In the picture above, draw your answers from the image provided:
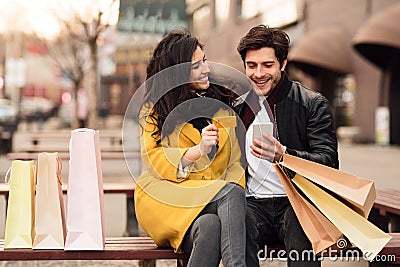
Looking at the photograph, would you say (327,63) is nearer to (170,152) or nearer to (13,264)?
(13,264)

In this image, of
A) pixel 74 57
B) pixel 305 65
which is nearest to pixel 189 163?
pixel 305 65

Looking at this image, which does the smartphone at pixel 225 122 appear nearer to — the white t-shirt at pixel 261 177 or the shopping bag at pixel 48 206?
the white t-shirt at pixel 261 177

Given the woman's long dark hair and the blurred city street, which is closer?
the woman's long dark hair

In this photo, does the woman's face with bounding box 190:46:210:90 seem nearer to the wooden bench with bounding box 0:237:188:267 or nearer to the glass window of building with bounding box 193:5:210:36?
the wooden bench with bounding box 0:237:188:267

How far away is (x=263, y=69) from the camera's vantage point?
13.0ft

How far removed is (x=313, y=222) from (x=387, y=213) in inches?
70.4

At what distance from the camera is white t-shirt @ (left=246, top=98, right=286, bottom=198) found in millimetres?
4031

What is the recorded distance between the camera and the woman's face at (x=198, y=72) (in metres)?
3.85

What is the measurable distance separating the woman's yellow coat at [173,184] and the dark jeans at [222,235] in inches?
2.9

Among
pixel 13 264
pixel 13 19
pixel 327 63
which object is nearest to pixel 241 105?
pixel 13 264

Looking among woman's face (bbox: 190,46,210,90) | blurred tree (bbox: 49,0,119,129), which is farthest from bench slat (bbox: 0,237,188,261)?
blurred tree (bbox: 49,0,119,129)

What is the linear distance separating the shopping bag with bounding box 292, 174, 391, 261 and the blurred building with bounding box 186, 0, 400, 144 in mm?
17888

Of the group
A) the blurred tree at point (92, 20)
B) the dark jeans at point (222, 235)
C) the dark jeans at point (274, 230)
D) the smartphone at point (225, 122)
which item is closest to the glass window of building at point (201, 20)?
the blurred tree at point (92, 20)

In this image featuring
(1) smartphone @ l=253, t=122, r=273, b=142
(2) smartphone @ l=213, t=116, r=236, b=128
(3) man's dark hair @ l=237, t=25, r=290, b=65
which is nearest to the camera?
(1) smartphone @ l=253, t=122, r=273, b=142
